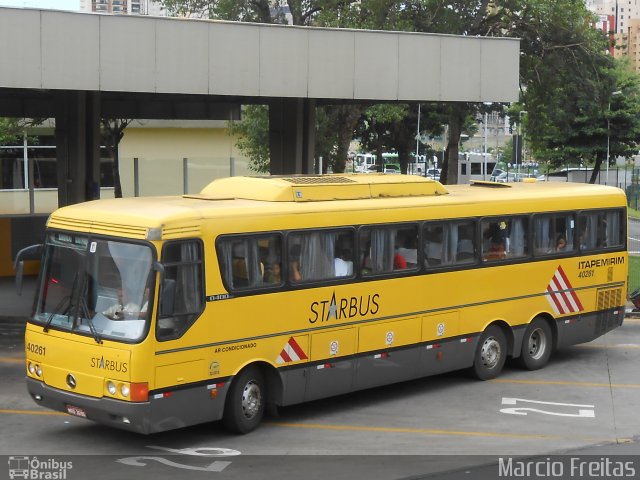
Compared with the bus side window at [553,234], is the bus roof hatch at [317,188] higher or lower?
higher

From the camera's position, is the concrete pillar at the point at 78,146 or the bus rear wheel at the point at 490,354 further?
the concrete pillar at the point at 78,146

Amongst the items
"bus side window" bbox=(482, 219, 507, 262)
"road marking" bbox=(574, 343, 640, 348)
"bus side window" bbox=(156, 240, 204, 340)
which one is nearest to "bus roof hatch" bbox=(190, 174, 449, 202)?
"bus side window" bbox=(482, 219, 507, 262)

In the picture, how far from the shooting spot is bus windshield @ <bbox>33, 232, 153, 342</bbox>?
11508 millimetres

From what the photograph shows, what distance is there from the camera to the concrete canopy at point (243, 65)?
58.2ft

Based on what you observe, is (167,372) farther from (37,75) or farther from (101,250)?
(37,75)

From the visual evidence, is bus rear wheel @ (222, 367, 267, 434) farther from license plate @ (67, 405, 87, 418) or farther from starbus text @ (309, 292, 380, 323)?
license plate @ (67, 405, 87, 418)

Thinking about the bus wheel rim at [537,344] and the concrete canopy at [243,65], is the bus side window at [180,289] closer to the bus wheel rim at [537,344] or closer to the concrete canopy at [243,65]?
the bus wheel rim at [537,344]

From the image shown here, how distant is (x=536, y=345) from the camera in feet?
56.1

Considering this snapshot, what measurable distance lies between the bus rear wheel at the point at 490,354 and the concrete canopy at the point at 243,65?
6.51 m

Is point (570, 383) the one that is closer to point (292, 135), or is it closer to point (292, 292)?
point (292, 292)

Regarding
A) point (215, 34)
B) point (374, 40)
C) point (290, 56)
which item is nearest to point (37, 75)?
point (215, 34)

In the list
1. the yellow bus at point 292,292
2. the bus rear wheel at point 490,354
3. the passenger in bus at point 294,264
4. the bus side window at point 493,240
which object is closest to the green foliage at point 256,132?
the yellow bus at point 292,292

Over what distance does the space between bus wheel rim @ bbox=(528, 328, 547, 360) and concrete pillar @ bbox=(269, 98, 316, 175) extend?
29.4ft

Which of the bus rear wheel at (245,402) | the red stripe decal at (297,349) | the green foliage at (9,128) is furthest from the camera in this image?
the green foliage at (9,128)
